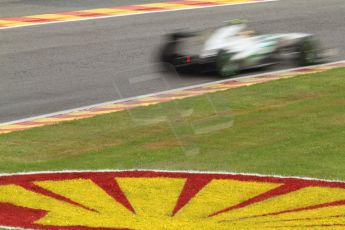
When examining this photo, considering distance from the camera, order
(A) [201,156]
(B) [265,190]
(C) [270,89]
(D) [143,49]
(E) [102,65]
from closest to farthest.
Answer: (B) [265,190], (A) [201,156], (C) [270,89], (E) [102,65], (D) [143,49]

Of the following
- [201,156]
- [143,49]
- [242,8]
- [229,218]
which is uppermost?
[229,218]

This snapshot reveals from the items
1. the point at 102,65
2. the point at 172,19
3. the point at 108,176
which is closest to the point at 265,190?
the point at 108,176

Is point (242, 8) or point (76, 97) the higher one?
point (76, 97)

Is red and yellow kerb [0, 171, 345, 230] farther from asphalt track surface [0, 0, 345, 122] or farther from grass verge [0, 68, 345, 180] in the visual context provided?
asphalt track surface [0, 0, 345, 122]

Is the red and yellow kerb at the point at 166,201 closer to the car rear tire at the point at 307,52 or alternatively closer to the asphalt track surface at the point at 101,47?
the asphalt track surface at the point at 101,47

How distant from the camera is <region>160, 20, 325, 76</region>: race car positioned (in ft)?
70.8

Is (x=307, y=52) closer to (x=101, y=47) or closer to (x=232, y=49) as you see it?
(x=232, y=49)

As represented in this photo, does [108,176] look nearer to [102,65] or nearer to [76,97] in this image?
[76,97]

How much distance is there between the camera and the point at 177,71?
72.3ft

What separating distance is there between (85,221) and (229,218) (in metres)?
1.50

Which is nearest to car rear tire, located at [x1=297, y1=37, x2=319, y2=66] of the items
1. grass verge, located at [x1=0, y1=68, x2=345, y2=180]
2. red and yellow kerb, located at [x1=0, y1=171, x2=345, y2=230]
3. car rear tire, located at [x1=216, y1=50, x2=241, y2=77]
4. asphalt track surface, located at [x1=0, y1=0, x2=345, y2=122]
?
asphalt track surface, located at [x1=0, y1=0, x2=345, y2=122]

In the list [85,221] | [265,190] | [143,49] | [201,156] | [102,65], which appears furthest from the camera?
[143,49]

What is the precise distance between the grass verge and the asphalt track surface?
1918mm

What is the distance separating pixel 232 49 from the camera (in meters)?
21.8
